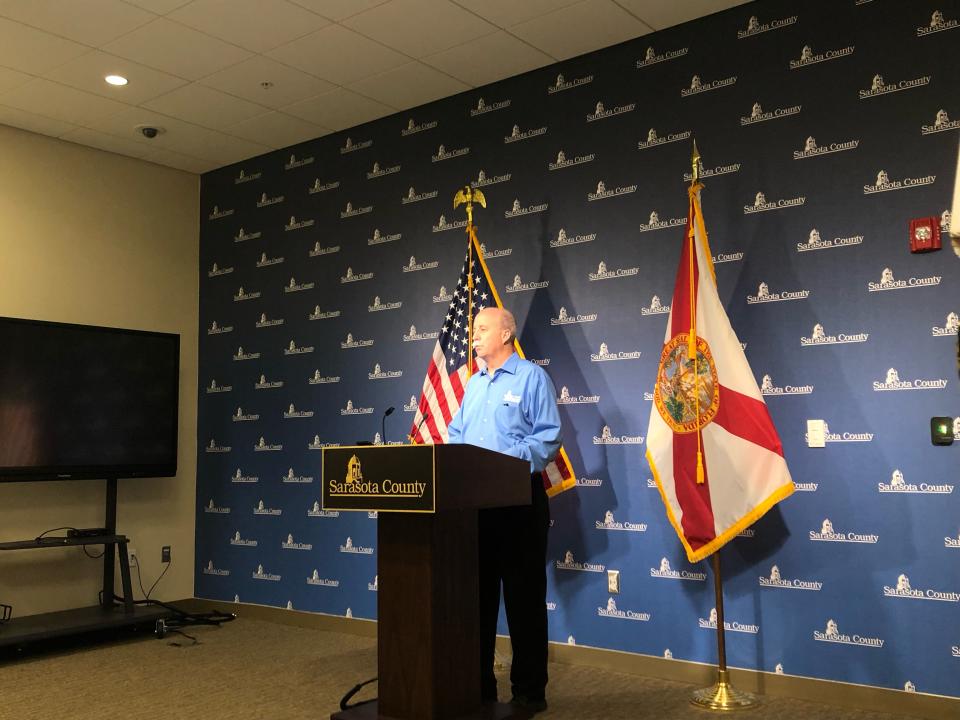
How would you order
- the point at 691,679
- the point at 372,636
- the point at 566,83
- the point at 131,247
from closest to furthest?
the point at 691,679 → the point at 566,83 → the point at 372,636 → the point at 131,247

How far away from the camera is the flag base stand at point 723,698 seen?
356 cm

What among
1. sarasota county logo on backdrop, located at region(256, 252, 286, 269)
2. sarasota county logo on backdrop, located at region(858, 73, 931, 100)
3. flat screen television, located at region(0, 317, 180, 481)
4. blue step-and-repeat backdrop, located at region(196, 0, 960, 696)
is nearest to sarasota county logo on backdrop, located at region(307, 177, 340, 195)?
blue step-and-repeat backdrop, located at region(196, 0, 960, 696)

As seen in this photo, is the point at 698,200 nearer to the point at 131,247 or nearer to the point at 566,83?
the point at 566,83

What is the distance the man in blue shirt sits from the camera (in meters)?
3.51

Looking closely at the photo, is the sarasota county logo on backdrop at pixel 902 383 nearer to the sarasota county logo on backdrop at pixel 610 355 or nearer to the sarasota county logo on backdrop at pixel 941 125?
the sarasota county logo on backdrop at pixel 941 125

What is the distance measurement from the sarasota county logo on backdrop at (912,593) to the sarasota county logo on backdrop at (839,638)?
198 millimetres

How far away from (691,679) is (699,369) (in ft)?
4.80

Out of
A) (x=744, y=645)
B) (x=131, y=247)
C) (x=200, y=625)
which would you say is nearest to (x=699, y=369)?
(x=744, y=645)

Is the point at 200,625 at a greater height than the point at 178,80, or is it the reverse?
the point at 178,80

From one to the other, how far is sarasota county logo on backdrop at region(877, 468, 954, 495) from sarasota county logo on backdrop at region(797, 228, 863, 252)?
100cm

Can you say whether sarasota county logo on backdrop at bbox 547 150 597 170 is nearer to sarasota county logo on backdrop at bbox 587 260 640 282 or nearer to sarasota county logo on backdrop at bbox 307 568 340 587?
sarasota county logo on backdrop at bbox 587 260 640 282

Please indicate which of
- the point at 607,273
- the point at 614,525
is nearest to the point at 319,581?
the point at 614,525

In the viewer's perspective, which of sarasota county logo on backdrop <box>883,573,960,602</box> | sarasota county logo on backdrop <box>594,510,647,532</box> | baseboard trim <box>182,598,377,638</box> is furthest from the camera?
baseboard trim <box>182,598,377,638</box>

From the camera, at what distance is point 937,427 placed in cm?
349
